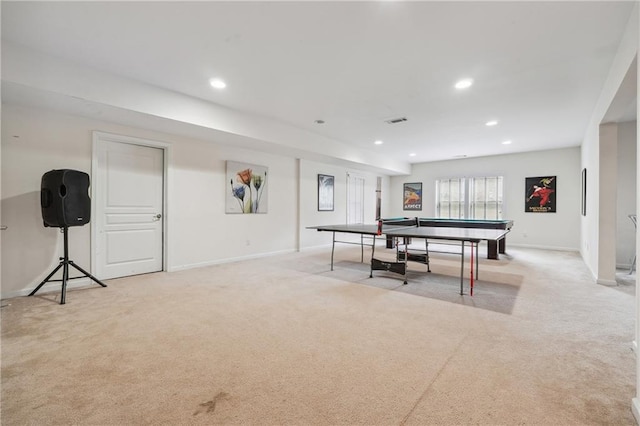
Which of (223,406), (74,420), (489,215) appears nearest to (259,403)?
(223,406)

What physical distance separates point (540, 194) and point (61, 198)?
980 centimetres

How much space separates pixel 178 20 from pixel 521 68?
353cm

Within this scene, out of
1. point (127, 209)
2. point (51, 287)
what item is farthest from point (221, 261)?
point (51, 287)

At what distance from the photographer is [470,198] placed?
28.9 ft

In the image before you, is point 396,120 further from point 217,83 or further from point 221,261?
point 221,261

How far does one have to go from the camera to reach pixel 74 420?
57.1 inches

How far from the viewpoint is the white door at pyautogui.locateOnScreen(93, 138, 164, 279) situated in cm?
408

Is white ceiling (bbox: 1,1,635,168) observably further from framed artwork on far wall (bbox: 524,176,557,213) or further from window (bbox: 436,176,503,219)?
window (bbox: 436,176,503,219)

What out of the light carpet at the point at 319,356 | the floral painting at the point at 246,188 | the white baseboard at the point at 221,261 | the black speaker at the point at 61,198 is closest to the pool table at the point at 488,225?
the light carpet at the point at 319,356

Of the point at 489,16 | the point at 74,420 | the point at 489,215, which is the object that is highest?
the point at 489,16

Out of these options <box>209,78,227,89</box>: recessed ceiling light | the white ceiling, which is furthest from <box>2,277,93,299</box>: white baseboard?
<box>209,78,227,89</box>: recessed ceiling light

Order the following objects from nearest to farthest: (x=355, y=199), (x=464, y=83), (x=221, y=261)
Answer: (x=464, y=83)
(x=221, y=261)
(x=355, y=199)

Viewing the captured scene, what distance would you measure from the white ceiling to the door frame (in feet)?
3.64

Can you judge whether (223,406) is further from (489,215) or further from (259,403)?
(489,215)
